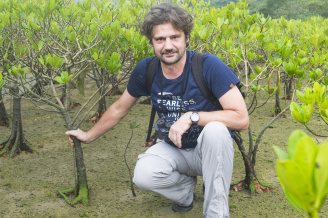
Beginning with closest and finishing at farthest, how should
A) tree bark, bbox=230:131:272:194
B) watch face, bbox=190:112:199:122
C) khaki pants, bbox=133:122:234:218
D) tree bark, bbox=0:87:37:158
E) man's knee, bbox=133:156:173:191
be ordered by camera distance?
khaki pants, bbox=133:122:234:218
watch face, bbox=190:112:199:122
man's knee, bbox=133:156:173:191
tree bark, bbox=230:131:272:194
tree bark, bbox=0:87:37:158

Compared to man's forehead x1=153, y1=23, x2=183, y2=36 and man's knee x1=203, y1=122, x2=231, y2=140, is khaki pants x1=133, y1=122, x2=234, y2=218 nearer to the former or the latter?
man's knee x1=203, y1=122, x2=231, y2=140

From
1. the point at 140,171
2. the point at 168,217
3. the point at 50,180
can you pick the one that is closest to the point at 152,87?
the point at 140,171

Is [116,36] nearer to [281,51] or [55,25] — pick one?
[55,25]

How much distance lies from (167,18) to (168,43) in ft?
0.78

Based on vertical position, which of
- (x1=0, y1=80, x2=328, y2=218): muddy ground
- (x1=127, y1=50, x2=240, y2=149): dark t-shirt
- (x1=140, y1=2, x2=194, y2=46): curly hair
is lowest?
(x1=0, y1=80, x2=328, y2=218): muddy ground

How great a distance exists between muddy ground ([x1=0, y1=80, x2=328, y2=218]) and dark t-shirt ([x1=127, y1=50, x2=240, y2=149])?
0.77 metres

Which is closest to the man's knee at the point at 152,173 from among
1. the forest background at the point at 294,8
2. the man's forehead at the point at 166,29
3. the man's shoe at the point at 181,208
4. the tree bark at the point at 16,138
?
the man's shoe at the point at 181,208

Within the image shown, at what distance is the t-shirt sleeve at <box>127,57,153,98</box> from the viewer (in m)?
2.79

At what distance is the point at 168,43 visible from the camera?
2543 millimetres

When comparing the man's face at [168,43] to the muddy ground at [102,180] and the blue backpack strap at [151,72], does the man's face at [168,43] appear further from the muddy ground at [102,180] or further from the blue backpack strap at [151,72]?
the muddy ground at [102,180]

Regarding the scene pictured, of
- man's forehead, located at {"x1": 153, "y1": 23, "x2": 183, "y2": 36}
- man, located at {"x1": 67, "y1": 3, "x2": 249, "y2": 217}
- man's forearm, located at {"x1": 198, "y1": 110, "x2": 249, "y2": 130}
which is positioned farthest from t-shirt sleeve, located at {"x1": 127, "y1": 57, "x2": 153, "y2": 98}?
man's forearm, located at {"x1": 198, "y1": 110, "x2": 249, "y2": 130}

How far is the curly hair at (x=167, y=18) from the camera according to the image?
260 cm

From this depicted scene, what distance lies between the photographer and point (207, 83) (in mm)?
2525

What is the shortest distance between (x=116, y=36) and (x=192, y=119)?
135 cm
